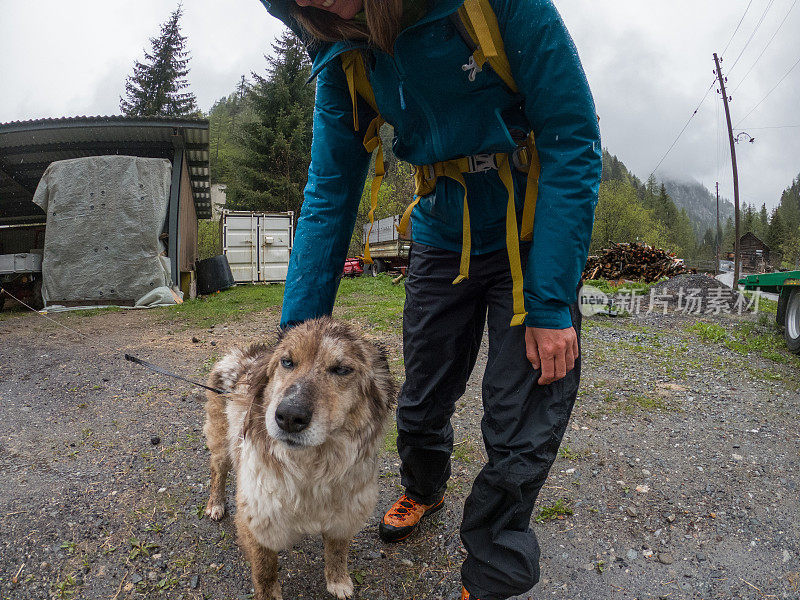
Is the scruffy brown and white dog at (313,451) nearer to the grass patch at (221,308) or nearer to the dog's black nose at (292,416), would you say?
the dog's black nose at (292,416)

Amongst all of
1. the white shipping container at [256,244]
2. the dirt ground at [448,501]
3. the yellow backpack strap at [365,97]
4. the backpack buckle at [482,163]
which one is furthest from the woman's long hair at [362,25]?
the white shipping container at [256,244]

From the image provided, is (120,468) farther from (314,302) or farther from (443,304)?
(443,304)

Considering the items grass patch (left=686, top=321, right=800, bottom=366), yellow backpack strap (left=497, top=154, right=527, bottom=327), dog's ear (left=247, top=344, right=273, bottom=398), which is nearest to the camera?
yellow backpack strap (left=497, top=154, right=527, bottom=327)

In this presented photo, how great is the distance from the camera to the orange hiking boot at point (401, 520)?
2.52 metres

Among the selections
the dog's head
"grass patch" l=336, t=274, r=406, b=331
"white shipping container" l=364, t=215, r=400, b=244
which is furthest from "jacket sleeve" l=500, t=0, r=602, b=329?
"white shipping container" l=364, t=215, r=400, b=244

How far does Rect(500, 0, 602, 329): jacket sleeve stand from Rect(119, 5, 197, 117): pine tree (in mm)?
32675

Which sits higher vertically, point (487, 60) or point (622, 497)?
point (487, 60)

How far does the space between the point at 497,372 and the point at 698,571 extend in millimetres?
1714

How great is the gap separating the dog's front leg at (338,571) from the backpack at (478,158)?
140 centimetres

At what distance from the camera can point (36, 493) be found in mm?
2857

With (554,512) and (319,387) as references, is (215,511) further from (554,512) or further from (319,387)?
(554,512)

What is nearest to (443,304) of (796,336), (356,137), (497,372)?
(497,372)

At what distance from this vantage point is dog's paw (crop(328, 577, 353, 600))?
2.19 m

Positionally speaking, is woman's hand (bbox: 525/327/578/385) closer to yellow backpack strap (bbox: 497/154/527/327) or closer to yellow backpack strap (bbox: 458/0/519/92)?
yellow backpack strap (bbox: 497/154/527/327)
